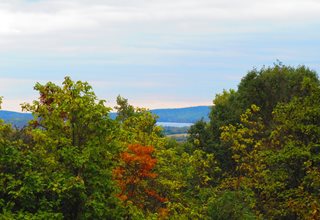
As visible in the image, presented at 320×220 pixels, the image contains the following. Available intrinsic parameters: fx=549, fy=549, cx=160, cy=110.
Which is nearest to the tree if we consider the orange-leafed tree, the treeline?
the treeline

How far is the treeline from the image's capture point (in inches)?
955

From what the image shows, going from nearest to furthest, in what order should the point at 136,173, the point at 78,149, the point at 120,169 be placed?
1. the point at 78,149
2. the point at 120,169
3. the point at 136,173

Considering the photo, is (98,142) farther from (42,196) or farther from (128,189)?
(128,189)

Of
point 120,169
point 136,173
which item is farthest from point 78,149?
point 136,173

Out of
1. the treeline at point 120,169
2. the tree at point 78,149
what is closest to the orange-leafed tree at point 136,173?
the treeline at point 120,169

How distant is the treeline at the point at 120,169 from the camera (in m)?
24.3

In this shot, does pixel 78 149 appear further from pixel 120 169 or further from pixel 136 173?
pixel 136 173

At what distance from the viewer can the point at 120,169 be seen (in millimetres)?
40969

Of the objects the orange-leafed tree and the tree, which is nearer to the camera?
the tree

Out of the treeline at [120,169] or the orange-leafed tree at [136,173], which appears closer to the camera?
the treeline at [120,169]

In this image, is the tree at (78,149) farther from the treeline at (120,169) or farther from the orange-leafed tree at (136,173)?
the orange-leafed tree at (136,173)

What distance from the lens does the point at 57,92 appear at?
1099 inches

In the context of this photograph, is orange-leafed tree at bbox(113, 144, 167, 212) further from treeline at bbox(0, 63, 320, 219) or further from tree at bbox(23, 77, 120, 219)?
tree at bbox(23, 77, 120, 219)

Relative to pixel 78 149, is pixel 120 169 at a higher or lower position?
lower
